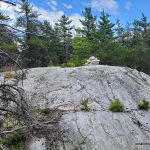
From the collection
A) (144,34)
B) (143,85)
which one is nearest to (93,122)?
(143,85)

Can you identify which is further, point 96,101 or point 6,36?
point 96,101

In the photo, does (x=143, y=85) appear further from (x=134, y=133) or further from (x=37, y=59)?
(x=37, y=59)

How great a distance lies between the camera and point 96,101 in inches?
672

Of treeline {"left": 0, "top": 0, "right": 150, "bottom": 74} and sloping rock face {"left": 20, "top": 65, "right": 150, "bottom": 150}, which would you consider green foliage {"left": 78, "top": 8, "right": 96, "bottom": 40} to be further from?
sloping rock face {"left": 20, "top": 65, "right": 150, "bottom": 150}

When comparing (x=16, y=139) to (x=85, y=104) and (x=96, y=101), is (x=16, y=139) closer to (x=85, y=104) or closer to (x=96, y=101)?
(x=85, y=104)

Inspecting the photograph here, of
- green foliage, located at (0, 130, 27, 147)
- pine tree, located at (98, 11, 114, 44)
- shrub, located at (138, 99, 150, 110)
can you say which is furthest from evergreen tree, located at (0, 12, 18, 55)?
pine tree, located at (98, 11, 114, 44)

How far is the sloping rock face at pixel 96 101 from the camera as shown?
14648 mm

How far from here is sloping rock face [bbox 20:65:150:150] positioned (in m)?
14.6

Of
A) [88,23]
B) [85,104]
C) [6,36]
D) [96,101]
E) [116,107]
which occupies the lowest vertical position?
[116,107]

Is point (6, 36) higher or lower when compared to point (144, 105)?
higher

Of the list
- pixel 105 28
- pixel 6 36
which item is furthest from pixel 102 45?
pixel 6 36

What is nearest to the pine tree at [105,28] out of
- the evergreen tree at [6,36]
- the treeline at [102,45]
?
the treeline at [102,45]

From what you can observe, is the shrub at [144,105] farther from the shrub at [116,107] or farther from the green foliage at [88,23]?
the green foliage at [88,23]

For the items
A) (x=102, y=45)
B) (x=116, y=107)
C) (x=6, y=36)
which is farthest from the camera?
(x=102, y=45)
